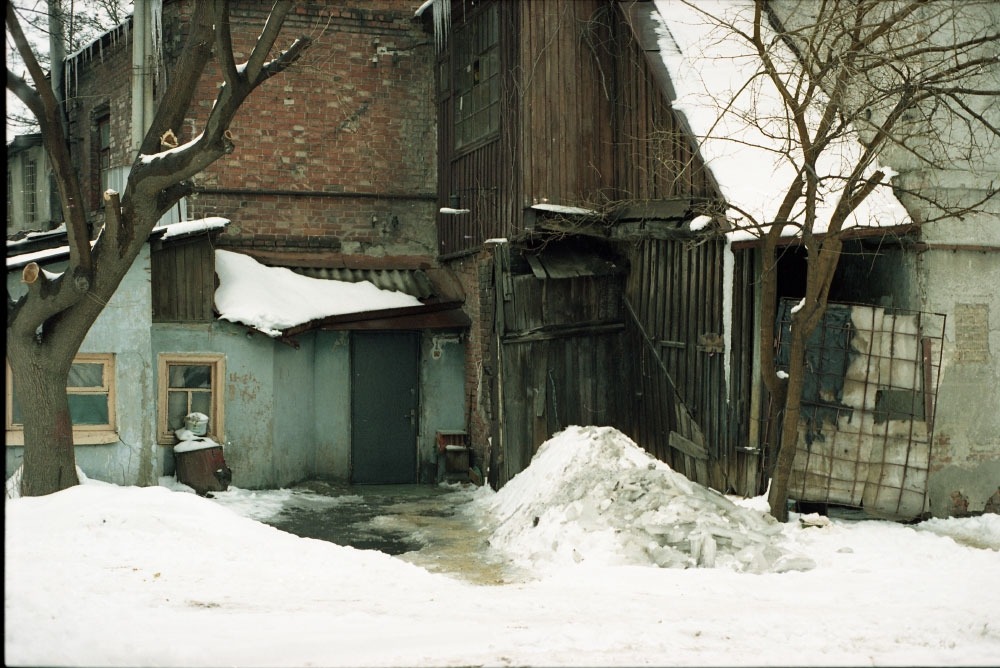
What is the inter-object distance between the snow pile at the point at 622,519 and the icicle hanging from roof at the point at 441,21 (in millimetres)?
6701

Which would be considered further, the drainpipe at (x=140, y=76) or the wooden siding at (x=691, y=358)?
the drainpipe at (x=140, y=76)

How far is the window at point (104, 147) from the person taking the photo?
16.7 metres

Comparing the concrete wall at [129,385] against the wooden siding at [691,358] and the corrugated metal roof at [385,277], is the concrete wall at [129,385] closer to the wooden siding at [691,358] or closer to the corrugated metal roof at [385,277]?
the corrugated metal roof at [385,277]

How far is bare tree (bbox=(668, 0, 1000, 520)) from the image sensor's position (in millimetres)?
8289

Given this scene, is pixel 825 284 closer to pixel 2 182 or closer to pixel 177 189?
pixel 177 189

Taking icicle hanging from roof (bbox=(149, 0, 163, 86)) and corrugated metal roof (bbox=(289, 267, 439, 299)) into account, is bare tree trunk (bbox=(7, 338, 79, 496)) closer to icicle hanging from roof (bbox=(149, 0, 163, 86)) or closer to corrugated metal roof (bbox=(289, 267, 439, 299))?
corrugated metal roof (bbox=(289, 267, 439, 299))

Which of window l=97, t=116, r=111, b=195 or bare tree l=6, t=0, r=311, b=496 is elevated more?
window l=97, t=116, r=111, b=195

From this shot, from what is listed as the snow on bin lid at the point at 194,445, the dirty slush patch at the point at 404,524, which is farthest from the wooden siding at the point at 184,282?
the dirty slush patch at the point at 404,524

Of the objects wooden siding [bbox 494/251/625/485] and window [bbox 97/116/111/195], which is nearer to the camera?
wooden siding [bbox 494/251/625/485]

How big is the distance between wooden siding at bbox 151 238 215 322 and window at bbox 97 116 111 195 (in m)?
4.87

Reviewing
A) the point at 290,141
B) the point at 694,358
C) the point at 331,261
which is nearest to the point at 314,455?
the point at 331,261

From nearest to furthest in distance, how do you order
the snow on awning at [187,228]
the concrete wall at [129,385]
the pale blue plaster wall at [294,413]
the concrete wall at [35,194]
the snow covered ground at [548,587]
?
the snow covered ground at [548,587] → the concrete wall at [129,385] → the snow on awning at [187,228] → the pale blue plaster wall at [294,413] → the concrete wall at [35,194]

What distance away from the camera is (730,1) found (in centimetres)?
1258

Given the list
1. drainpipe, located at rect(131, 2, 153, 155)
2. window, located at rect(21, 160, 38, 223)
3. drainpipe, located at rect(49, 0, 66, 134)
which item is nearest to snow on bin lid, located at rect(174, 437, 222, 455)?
drainpipe, located at rect(131, 2, 153, 155)
